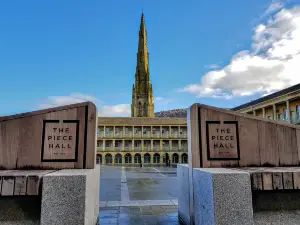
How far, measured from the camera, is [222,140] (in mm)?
4020

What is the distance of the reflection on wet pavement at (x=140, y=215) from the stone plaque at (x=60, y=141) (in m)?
1.79

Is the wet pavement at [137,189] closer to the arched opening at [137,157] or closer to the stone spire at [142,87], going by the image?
the arched opening at [137,157]

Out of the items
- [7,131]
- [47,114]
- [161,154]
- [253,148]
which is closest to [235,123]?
[253,148]

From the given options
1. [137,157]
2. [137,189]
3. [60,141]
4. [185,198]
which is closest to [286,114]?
[137,189]

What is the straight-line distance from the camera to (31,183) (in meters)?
2.86

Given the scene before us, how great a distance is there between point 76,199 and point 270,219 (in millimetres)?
2506

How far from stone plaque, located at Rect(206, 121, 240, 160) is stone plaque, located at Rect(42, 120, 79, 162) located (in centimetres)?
219

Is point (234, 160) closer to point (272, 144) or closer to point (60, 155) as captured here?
point (272, 144)

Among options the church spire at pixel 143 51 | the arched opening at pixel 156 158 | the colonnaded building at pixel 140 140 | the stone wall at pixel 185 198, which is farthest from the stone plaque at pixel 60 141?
the church spire at pixel 143 51

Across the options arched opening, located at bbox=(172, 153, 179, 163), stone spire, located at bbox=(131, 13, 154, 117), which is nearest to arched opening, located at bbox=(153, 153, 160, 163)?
arched opening, located at bbox=(172, 153, 179, 163)

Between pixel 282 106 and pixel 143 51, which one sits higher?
pixel 143 51

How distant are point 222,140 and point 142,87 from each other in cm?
8863

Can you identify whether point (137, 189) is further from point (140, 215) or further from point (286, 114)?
point (286, 114)

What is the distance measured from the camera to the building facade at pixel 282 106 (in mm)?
37281
